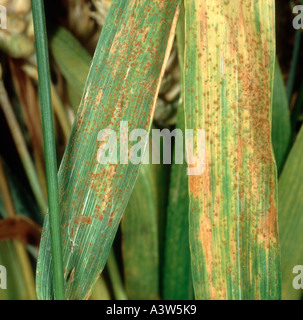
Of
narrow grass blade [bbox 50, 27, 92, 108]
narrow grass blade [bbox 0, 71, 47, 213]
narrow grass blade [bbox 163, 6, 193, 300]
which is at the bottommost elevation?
narrow grass blade [bbox 163, 6, 193, 300]

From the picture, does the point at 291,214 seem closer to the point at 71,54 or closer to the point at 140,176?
the point at 140,176

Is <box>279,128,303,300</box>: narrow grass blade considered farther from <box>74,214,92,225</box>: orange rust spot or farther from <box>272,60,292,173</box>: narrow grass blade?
<box>74,214,92,225</box>: orange rust spot

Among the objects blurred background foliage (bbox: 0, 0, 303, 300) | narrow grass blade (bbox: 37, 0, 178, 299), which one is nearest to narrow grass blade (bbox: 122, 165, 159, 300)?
blurred background foliage (bbox: 0, 0, 303, 300)

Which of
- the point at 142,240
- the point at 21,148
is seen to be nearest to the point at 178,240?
the point at 142,240

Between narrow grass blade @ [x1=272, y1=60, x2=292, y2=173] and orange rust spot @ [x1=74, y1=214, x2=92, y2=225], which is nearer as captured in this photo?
orange rust spot @ [x1=74, y1=214, x2=92, y2=225]

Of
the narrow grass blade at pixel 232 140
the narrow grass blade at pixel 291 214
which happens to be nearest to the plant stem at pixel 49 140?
the narrow grass blade at pixel 232 140

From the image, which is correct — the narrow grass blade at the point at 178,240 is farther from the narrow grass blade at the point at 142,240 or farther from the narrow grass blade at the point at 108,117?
the narrow grass blade at the point at 108,117

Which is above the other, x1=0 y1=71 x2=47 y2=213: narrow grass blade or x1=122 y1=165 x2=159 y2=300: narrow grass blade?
x1=0 y1=71 x2=47 y2=213: narrow grass blade
